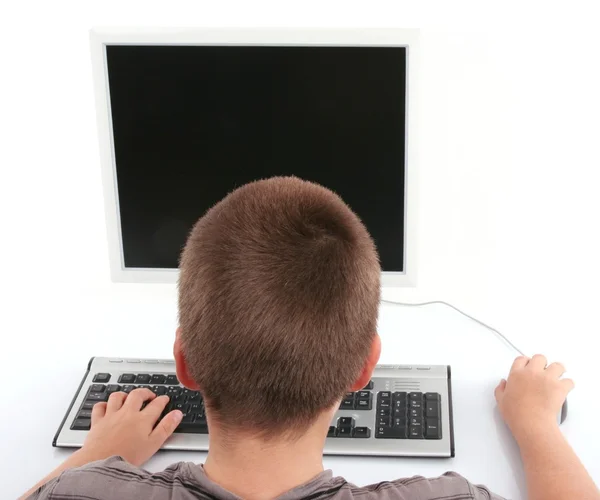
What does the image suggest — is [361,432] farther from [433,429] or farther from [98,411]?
[98,411]

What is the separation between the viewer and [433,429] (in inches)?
36.5

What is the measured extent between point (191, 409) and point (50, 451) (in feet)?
0.58

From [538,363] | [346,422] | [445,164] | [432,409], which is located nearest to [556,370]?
[538,363]

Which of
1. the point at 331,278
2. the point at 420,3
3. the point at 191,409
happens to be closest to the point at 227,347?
the point at 331,278

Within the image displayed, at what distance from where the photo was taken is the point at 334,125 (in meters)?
1.01

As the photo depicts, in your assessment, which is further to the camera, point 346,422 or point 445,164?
point 445,164

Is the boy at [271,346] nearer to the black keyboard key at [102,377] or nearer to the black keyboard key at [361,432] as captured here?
the black keyboard key at [361,432]

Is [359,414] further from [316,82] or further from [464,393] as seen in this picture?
[316,82]

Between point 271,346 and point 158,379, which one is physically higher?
point 271,346

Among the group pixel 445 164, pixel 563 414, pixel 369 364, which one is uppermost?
pixel 445 164

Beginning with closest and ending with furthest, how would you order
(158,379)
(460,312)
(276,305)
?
(276,305) < (158,379) < (460,312)

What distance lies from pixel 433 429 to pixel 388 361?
8.1 inches

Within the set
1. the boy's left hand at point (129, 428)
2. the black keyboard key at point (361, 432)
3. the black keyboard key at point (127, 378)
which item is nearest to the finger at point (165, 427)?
the boy's left hand at point (129, 428)

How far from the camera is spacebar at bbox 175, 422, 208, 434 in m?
0.94
